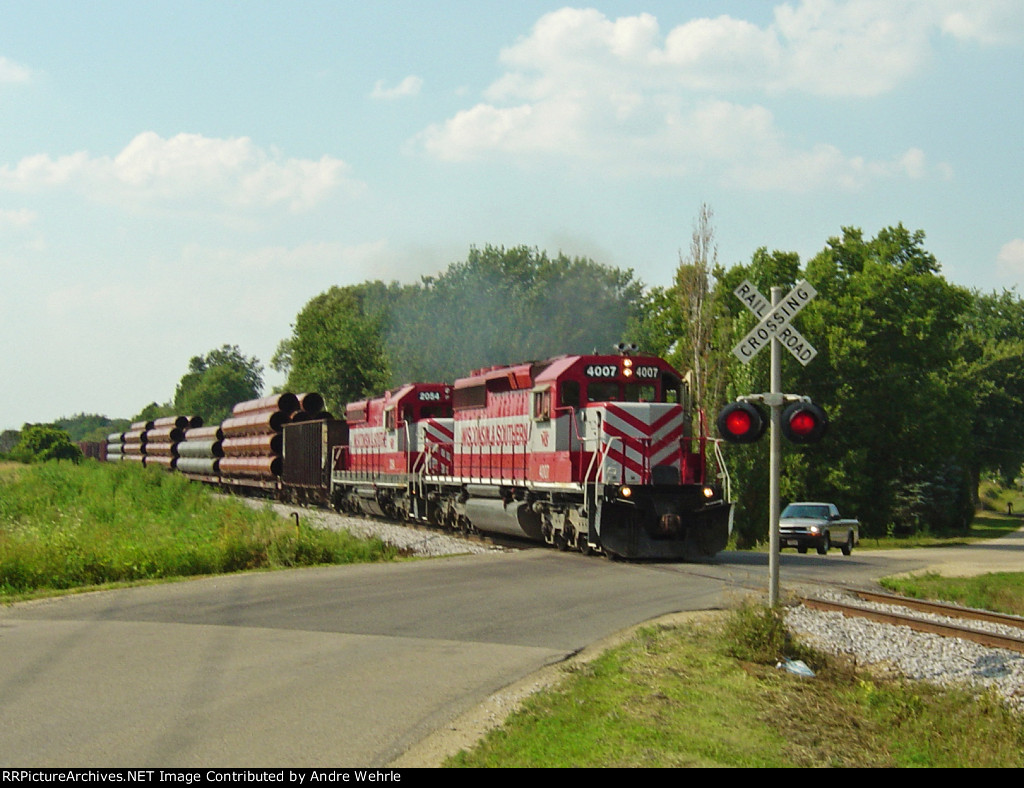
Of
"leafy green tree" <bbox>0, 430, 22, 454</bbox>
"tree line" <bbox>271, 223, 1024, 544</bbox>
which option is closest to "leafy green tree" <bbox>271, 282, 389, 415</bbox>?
"tree line" <bbox>271, 223, 1024, 544</bbox>

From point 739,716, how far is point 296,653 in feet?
14.4

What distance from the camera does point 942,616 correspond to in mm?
15125

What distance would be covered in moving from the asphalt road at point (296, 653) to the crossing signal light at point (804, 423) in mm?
1990

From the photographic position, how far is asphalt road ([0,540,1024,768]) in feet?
23.4

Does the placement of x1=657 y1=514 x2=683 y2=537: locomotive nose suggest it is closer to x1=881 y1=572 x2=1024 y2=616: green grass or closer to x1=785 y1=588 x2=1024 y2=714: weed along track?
x1=881 y1=572 x2=1024 y2=616: green grass

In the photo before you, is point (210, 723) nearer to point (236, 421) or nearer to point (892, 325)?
point (236, 421)

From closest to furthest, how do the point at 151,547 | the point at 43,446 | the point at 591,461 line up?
the point at 151,547 → the point at 591,461 → the point at 43,446

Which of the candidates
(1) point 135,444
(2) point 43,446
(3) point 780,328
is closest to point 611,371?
(3) point 780,328

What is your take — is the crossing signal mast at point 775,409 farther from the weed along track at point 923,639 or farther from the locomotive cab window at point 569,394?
the locomotive cab window at point 569,394

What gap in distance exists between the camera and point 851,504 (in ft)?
166

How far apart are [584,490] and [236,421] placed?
106 ft

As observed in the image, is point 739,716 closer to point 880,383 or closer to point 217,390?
point 880,383

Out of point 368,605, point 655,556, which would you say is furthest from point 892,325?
point 368,605

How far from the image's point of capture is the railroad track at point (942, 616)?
13117 millimetres
